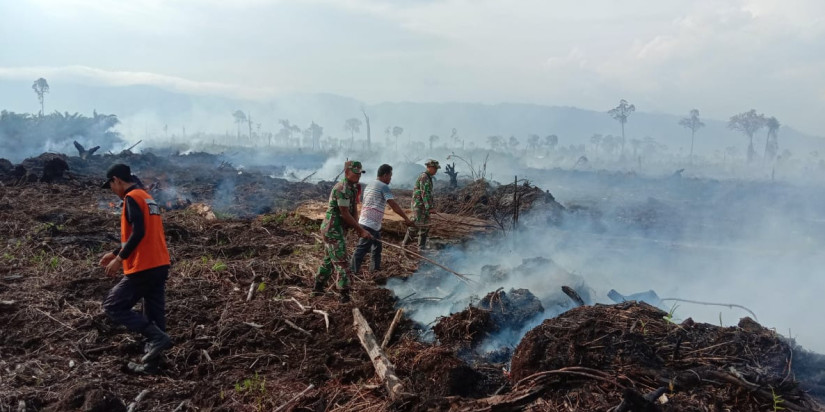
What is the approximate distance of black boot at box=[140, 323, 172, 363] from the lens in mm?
4242

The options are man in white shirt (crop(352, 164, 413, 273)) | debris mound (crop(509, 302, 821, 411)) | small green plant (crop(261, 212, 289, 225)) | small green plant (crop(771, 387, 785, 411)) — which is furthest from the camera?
small green plant (crop(261, 212, 289, 225))

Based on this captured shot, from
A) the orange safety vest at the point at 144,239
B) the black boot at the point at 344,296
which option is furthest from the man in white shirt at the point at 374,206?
the orange safety vest at the point at 144,239

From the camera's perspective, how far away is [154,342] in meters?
4.28

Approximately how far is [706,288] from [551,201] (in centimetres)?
624

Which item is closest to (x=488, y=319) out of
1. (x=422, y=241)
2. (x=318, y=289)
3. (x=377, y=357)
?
(x=377, y=357)

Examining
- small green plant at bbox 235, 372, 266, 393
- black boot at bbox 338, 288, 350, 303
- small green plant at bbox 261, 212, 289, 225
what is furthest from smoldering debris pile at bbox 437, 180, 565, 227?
small green plant at bbox 235, 372, 266, 393

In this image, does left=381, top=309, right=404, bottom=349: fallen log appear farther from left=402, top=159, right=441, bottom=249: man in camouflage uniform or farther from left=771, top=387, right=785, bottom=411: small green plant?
left=402, top=159, right=441, bottom=249: man in camouflage uniform

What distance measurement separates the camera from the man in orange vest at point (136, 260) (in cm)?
411

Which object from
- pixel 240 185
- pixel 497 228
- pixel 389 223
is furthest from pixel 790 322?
pixel 240 185

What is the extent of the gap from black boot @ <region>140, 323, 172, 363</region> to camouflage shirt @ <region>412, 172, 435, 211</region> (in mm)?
4993

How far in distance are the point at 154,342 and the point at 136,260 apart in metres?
0.73

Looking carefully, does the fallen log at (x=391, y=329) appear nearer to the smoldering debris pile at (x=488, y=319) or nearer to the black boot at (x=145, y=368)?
the smoldering debris pile at (x=488, y=319)

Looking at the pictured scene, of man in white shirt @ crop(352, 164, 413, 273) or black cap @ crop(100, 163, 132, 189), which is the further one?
man in white shirt @ crop(352, 164, 413, 273)

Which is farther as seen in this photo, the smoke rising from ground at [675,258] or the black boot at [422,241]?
the black boot at [422,241]
